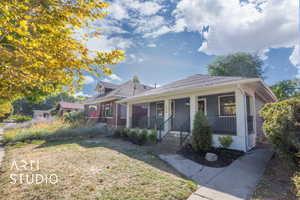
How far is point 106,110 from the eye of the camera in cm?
1672

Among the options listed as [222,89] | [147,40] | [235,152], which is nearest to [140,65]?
[147,40]

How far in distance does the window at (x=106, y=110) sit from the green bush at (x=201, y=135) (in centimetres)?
1124

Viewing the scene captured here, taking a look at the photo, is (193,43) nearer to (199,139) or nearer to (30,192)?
(199,139)

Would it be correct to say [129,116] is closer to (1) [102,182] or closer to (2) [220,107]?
(2) [220,107]

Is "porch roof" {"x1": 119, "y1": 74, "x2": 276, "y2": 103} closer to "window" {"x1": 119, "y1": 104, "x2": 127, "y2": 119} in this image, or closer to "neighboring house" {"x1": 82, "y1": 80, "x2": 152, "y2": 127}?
"window" {"x1": 119, "y1": 104, "x2": 127, "y2": 119}

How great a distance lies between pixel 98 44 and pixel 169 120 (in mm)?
6702

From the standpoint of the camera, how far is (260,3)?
7.77 m

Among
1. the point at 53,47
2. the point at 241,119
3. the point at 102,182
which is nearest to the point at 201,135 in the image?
the point at 241,119

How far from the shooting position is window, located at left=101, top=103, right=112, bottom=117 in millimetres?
16002

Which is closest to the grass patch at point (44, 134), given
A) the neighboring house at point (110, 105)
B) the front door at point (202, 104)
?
the neighboring house at point (110, 105)

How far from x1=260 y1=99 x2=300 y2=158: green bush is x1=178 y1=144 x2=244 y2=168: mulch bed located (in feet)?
5.78

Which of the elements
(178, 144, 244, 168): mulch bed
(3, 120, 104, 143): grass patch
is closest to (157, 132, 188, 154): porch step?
(178, 144, 244, 168): mulch bed

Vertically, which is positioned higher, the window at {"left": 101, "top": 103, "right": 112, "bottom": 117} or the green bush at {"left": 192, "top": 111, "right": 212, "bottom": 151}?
the window at {"left": 101, "top": 103, "right": 112, "bottom": 117}

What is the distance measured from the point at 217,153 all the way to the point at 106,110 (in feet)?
43.3
